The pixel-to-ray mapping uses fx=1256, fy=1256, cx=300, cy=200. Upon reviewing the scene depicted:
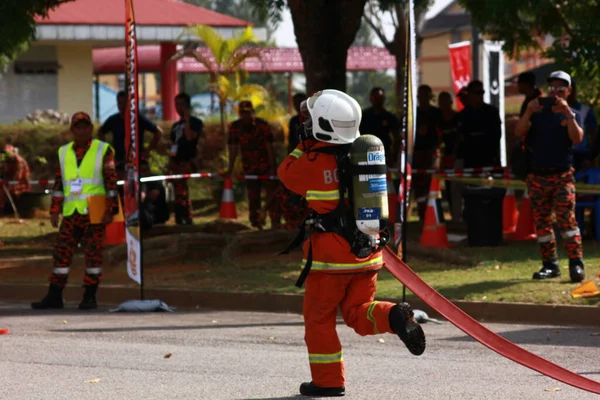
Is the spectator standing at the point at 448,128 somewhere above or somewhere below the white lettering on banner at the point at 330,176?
above

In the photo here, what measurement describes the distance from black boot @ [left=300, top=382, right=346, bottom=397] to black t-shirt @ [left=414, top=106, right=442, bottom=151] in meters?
11.0

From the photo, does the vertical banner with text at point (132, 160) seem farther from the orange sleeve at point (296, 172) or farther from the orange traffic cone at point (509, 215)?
the orange traffic cone at point (509, 215)

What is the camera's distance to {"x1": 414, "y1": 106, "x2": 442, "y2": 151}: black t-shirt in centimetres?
1830

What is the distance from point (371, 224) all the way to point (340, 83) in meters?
9.04

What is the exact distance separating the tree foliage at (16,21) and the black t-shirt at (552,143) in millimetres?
6944

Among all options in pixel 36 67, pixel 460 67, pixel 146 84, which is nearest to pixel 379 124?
pixel 460 67

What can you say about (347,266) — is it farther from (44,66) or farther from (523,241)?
(44,66)

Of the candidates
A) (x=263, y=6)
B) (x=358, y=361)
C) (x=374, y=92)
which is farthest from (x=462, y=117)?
(x=358, y=361)

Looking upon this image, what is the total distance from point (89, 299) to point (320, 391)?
5478mm

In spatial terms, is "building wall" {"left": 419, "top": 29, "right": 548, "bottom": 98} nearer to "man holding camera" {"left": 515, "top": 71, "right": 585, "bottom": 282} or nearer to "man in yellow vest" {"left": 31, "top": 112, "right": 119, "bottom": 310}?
"man holding camera" {"left": 515, "top": 71, "right": 585, "bottom": 282}

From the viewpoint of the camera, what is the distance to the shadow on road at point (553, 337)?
32.4 ft

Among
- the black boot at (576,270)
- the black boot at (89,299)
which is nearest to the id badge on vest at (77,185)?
the black boot at (89,299)

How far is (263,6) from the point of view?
1719 cm

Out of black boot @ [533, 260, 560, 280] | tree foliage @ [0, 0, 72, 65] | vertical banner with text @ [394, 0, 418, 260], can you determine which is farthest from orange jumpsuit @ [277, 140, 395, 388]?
tree foliage @ [0, 0, 72, 65]
